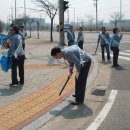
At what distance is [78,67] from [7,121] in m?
2.06

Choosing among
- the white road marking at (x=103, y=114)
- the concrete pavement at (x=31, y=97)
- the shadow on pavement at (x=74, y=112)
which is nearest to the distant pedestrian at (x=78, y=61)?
the shadow on pavement at (x=74, y=112)

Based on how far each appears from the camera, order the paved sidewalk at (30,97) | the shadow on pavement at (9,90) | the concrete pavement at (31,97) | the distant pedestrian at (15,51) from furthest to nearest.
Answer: the distant pedestrian at (15,51)
the shadow on pavement at (9,90)
the paved sidewalk at (30,97)
the concrete pavement at (31,97)

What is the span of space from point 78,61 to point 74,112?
→ 3.65 feet

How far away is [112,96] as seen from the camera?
979 centimetres

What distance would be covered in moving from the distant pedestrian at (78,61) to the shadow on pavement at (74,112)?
0.30 m

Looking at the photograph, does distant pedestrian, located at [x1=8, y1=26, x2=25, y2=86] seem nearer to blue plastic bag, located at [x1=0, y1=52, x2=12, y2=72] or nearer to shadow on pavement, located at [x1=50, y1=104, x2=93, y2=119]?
blue plastic bag, located at [x1=0, y1=52, x2=12, y2=72]

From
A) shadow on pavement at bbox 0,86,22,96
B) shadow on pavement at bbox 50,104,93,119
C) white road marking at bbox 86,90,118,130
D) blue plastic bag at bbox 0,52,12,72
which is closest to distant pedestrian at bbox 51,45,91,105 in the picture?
shadow on pavement at bbox 50,104,93,119

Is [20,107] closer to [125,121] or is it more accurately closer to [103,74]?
[125,121]

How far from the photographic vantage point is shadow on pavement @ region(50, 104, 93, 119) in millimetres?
7926

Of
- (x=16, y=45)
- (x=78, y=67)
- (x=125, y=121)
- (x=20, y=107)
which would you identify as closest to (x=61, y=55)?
(x=78, y=67)

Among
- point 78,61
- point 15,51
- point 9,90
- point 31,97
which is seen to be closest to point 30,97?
point 31,97

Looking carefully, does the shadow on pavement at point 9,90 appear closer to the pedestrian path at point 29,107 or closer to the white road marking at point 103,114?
the pedestrian path at point 29,107

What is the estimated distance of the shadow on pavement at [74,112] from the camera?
26.0ft

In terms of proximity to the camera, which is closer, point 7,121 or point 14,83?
point 7,121
